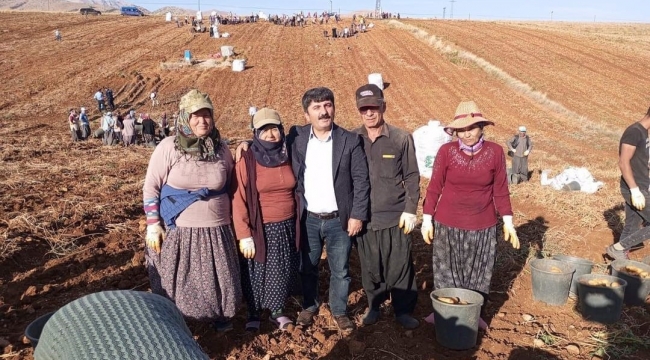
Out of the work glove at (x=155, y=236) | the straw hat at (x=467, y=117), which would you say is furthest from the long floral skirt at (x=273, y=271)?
the straw hat at (x=467, y=117)

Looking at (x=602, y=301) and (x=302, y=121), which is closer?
(x=602, y=301)

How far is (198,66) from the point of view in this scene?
23578 mm

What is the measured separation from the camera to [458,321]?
307 cm

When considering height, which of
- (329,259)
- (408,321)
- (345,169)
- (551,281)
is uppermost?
(345,169)

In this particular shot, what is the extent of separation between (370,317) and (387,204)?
86cm

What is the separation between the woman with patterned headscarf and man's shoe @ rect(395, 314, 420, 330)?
118cm

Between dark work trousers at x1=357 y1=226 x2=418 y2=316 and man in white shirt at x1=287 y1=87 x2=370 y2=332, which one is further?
dark work trousers at x1=357 y1=226 x2=418 y2=316

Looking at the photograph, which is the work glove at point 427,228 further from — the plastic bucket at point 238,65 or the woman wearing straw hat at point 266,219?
the plastic bucket at point 238,65

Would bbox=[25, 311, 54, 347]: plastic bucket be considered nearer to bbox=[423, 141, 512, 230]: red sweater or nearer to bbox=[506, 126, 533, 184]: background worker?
bbox=[423, 141, 512, 230]: red sweater

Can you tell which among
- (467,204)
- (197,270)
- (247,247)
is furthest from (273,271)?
(467,204)

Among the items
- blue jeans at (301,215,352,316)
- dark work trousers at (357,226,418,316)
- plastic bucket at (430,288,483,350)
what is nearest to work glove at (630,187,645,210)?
plastic bucket at (430,288,483,350)

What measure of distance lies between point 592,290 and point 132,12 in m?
55.2

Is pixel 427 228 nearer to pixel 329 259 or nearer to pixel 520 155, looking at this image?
pixel 329 259

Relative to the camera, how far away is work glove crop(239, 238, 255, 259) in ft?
10.0
